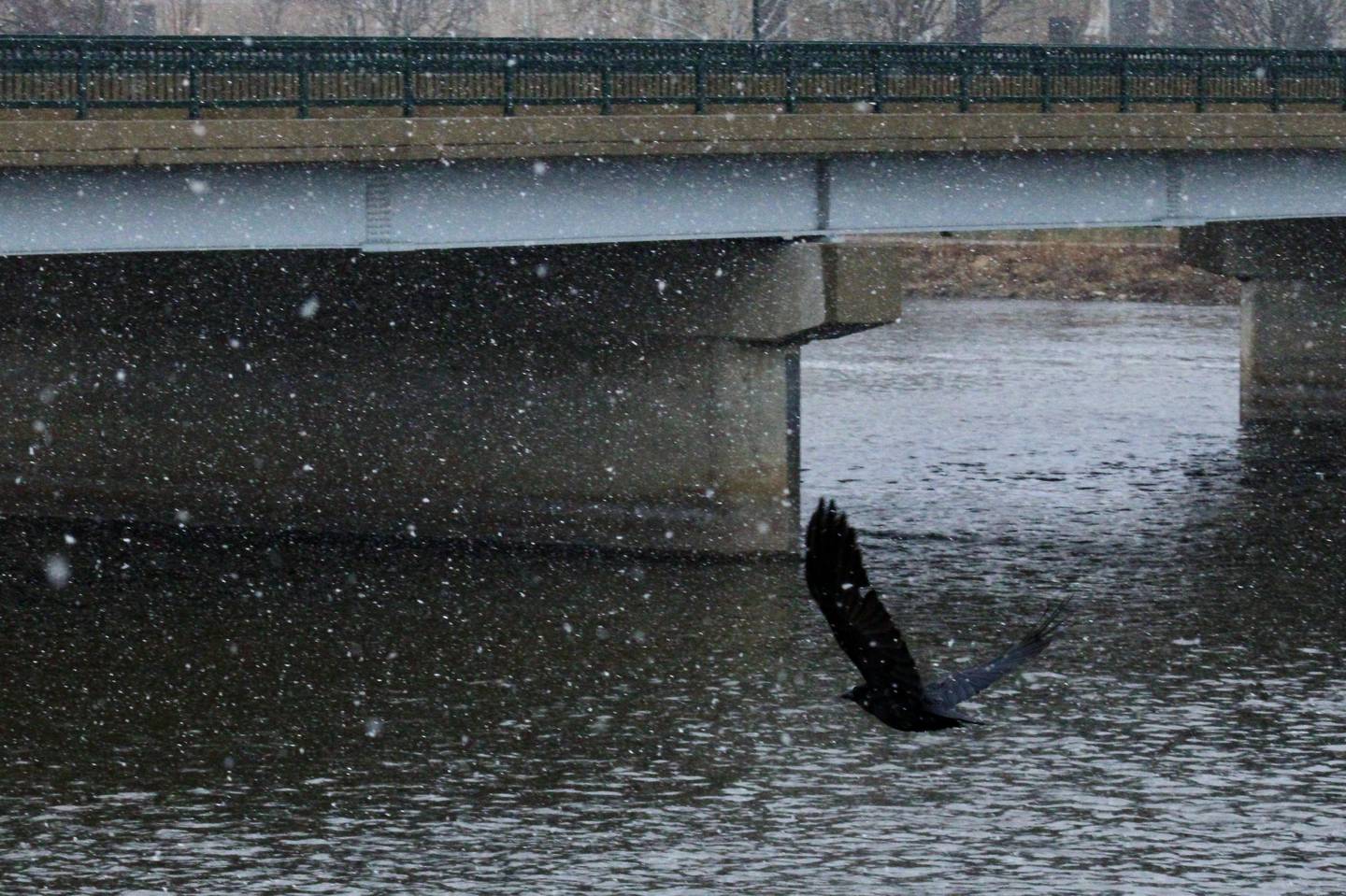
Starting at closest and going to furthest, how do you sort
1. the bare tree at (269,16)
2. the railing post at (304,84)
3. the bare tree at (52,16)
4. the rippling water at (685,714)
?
the rippling water at (685,714)
the railing post at (304,84)
the bare tree at (52,16)
the bare tree at (269,16)

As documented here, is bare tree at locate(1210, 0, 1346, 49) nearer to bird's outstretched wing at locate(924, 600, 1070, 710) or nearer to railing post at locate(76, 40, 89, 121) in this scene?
railing post at locate(76, 40, 89, 121)

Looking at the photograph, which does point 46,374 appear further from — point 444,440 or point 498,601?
point 498,601

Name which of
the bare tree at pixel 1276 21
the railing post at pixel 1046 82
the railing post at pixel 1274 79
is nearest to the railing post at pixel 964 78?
the railing post at pixel 1046 82

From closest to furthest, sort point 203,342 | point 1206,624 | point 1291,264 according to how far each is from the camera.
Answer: point 1206,624
point 203,342
point 1291,264

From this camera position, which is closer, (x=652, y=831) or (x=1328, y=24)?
(x=652, y=831)

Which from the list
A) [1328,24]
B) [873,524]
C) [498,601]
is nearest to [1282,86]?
[873,524]

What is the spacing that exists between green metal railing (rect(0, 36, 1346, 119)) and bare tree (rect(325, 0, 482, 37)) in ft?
154

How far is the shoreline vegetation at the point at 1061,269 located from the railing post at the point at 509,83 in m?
41.0

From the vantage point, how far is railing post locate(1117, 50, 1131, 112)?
1309 inches

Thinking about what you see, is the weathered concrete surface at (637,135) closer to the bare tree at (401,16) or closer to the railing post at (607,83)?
the railing post at (607,83)

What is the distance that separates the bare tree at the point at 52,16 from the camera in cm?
7450

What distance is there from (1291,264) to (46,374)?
23021mm

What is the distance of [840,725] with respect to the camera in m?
23.4

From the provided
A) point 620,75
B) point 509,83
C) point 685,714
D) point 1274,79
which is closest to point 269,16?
point 1274,79
